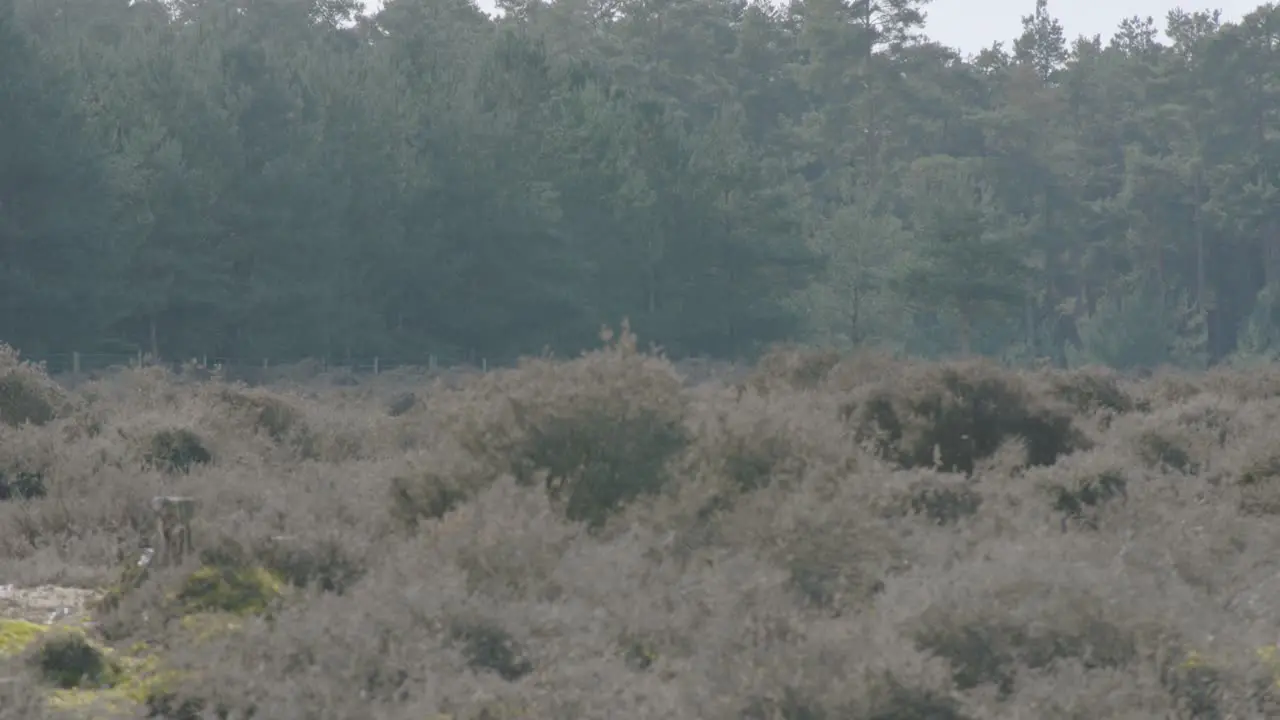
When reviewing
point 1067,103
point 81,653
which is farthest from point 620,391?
point 1067,103

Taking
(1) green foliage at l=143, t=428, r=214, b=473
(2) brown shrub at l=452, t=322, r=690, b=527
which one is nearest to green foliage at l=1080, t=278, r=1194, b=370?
(1) green foliage at l=143, t=428, r=214, b=473

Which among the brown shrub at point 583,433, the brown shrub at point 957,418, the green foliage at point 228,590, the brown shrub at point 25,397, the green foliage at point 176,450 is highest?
the brown shrub at point 583,433

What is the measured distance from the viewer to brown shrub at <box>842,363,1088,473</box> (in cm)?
1588

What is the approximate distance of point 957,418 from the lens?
1636cm

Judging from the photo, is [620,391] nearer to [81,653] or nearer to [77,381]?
[81,653]

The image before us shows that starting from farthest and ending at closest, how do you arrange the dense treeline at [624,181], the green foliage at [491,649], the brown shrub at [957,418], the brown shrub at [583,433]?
the dense treeline at [624,181] < the brown shrub at [957,418] < the brown shrub at [583,433] < the green foliage at [491,649]

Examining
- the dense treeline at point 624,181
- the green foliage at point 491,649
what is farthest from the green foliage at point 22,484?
the dense treeline at point 624,181

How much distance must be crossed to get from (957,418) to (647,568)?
299 inches

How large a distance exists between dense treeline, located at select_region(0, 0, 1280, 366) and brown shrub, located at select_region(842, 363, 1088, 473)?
3102cm

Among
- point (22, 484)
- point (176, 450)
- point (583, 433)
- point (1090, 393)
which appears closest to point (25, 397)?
point (176, 450)

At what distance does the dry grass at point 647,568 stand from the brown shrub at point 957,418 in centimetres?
6

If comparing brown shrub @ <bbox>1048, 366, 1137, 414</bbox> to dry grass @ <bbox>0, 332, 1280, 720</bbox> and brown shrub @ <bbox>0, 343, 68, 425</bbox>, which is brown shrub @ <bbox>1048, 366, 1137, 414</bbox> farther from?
brown shrub @ <bbox>0, 343, 68, 425</bbox>

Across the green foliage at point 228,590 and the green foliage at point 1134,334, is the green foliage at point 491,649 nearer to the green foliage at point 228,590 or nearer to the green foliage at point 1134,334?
the green foliage at point 228,590

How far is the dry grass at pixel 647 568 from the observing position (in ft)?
23.6
